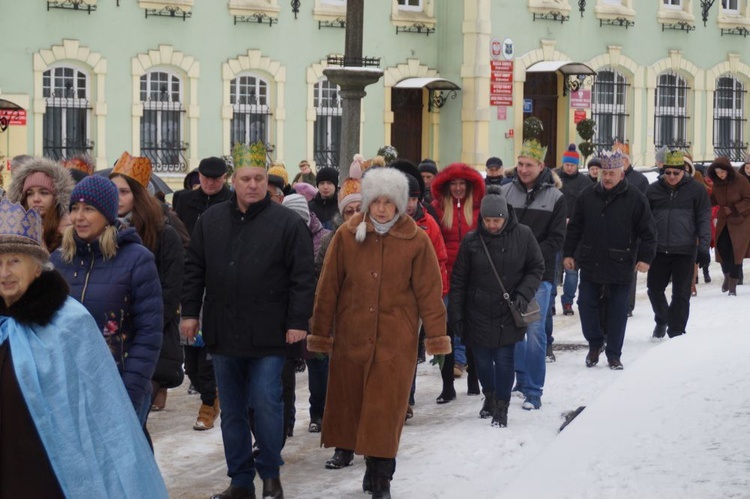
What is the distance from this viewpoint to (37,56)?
2583 centimetres

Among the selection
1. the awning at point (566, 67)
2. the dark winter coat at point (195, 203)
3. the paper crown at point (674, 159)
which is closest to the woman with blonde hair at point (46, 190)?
the dark winter coat at point (195, 203)

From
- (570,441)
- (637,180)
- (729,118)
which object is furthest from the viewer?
(729,118)

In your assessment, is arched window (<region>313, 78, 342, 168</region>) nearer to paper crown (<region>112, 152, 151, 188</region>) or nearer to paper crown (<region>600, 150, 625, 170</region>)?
paper crown (<region>600, 150, 625, 170</region>)

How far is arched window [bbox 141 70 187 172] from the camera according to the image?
91.4 feet

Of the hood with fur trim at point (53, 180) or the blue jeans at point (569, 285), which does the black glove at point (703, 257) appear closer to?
the blue jeans at point (569, 285)

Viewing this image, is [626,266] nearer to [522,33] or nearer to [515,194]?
[515,194]

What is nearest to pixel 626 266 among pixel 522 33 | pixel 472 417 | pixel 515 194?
pixel 515 194

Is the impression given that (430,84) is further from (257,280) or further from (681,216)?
(257,280)

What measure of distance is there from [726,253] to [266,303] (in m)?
12.0

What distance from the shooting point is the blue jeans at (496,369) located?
1050cm

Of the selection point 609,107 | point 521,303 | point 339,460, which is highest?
point 609,107

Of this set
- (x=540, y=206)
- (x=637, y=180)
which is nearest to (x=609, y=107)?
(x=637, y=180)

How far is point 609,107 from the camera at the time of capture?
3550 centimetres

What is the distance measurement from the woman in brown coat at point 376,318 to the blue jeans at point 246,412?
1.48 ft
